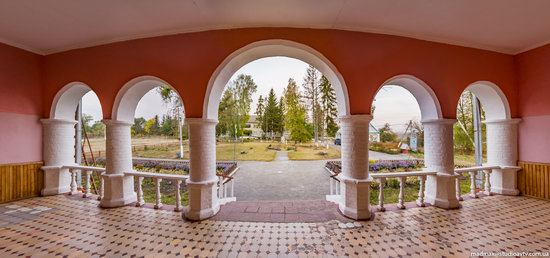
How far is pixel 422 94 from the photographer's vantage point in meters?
4.14

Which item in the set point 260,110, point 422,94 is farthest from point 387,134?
point 260,110

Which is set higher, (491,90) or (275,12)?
(275,12)

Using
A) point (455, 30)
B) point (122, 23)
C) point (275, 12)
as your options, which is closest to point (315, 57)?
point (275, 12)

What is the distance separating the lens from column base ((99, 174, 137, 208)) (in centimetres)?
399

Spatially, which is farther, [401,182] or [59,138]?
[59,138]

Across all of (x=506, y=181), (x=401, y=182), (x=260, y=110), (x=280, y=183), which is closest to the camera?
(x=401, y=182)

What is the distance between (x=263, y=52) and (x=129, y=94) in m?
2.96

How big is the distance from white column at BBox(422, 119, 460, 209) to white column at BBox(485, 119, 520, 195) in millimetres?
1836

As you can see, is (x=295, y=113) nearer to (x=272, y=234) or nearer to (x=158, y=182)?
(x=158, y=182)

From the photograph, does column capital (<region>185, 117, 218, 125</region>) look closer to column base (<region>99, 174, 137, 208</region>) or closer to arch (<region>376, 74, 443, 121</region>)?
column base (<region>99, 174, 137, 208</region>)

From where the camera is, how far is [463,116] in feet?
29.3

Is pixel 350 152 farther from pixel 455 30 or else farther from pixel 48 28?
pixel 48 28

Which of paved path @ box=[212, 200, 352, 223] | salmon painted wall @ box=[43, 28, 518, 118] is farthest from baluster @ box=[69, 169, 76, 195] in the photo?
paved path @ box=[212, 200, 352, 223]

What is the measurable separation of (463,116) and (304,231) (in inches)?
404
